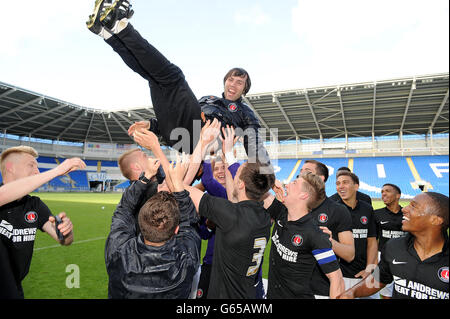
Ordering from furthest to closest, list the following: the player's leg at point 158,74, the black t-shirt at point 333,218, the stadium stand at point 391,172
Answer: the stadium stand at point 391,172 < the black t-shirt at point 333,218 < the player's leg at point 158,74

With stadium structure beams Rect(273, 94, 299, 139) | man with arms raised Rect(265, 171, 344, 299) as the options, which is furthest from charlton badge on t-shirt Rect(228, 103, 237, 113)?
stadium structure beams Rect(273, 94, 299, 139)

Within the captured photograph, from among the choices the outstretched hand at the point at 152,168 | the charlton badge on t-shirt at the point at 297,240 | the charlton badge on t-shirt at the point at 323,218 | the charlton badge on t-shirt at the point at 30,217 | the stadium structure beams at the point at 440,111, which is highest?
the stadium structure beams at the point at 440,111

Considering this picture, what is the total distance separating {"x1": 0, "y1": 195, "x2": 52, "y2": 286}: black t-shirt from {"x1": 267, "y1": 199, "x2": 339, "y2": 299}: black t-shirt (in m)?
2.55

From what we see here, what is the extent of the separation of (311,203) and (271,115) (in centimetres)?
2878

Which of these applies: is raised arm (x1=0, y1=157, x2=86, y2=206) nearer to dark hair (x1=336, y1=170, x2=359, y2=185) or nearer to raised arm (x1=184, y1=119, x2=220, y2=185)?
raised arm (x1=184, y1=119, x2=220, y2=185)

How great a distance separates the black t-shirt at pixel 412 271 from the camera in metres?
2.25

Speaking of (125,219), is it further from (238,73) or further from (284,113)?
(284,113)

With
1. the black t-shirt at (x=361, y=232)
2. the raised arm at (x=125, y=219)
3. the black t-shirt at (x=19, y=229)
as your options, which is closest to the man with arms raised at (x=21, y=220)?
the black t-shirt at (x=19, y=229)

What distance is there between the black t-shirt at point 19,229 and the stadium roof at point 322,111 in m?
26.0

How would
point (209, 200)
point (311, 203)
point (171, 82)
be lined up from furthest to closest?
point (311, 203), point (171, 82), point (209, 200)

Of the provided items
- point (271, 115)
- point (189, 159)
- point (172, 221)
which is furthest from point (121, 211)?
point (271, 115)

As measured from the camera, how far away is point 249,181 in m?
2.40

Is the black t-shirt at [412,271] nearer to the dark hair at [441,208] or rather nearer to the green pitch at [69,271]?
the dark hair at [441,208]
